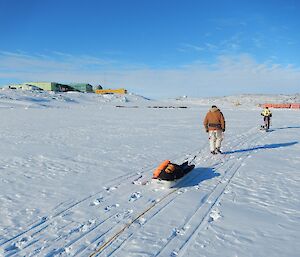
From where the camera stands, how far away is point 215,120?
12234 mm

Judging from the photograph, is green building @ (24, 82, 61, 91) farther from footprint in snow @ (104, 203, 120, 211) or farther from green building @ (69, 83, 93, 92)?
footprint in snow @ (104, 203, 120, 211)

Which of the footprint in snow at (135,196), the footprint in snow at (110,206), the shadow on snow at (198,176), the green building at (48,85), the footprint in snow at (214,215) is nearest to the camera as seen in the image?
the footprint in snow at (214,215)

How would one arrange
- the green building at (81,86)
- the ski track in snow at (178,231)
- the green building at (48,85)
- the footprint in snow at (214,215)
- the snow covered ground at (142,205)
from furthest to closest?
the green building at (81,86)
the green building at (48,85)
the footprint in snow at (214,215)
the snow covered ground at (142,205)
the ski track in snow at (178,231)

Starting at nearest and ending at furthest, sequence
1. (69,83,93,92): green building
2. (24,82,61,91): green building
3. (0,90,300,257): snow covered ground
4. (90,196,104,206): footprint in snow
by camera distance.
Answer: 1. (0,90,300,257): snow covered ground
2. (90,196,104,206): footprint in snow
3. (24,82,61,91): green building
4. (69,83,93,92): green building

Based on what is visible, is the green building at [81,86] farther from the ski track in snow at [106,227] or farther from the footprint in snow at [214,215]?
the footprint in snow at [214,215]

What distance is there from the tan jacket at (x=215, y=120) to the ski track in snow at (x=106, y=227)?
4.36m

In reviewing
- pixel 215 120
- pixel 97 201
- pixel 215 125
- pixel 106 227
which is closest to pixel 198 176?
pixel 97 201

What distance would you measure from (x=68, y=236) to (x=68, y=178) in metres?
3.71

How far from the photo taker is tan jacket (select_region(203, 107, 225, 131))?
12.1m

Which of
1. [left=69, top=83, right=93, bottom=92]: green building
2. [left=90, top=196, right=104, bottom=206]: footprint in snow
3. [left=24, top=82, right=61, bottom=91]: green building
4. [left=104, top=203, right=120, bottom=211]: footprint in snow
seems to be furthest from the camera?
[left=69, top=83, right=93, bottom=92]: green building

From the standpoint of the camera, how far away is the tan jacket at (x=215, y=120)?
12.1 meters

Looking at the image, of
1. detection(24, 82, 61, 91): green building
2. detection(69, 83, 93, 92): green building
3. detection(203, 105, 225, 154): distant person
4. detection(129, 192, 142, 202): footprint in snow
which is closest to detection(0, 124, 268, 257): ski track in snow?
detection(129, 192, 142, 202): footprint in snow

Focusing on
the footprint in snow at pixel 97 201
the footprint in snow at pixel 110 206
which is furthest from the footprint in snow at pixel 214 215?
the footprint in snow at pixel 97 201

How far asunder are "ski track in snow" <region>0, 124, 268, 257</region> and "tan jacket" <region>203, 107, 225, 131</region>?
4.36 meters
